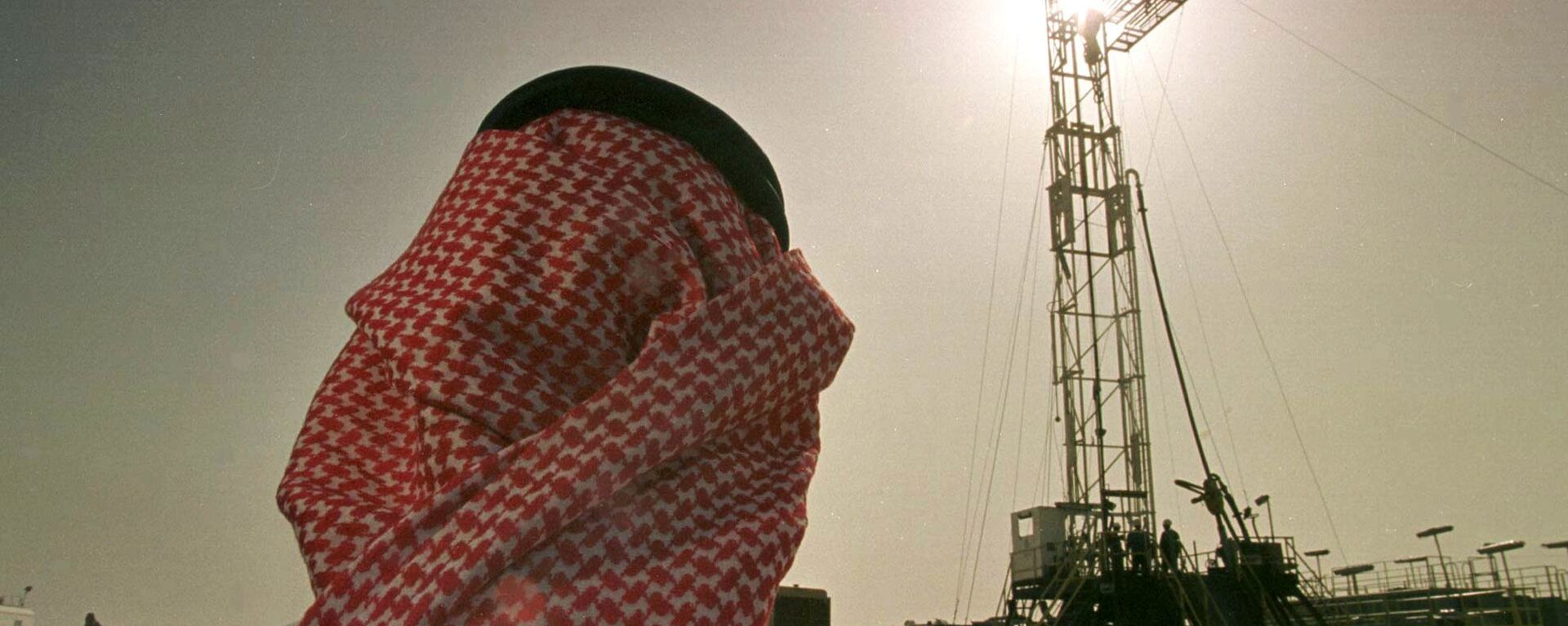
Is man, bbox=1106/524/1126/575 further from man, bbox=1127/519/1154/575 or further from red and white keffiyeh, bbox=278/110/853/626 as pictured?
red and white keffiyeh, bbox=278/110/853/626

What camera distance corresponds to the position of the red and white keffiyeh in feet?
2.14

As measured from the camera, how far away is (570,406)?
0.75m

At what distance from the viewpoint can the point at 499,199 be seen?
0.84m

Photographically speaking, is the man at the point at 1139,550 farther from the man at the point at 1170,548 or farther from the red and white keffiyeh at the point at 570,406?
the red and white keffiyeh at the point at 570,406

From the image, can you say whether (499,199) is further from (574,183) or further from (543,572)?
(543,572)

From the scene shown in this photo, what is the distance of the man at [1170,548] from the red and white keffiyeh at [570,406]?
50.0ft

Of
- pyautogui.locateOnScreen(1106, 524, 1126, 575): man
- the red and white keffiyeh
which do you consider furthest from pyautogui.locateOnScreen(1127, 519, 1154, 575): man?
the red and white keffiyeh

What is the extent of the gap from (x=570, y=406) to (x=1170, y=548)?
15.5m

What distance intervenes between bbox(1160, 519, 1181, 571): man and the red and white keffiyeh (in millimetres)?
15250

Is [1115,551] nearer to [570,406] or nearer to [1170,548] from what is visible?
[1170,548]

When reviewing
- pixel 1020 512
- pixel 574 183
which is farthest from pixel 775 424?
pixel 1020 512

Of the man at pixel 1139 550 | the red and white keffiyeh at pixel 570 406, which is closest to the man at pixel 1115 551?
the man at pixel 1139 550

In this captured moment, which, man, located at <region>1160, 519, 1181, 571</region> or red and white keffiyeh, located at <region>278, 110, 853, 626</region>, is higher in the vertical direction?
man, located at <region>1160, 519, 1181, 571</region>

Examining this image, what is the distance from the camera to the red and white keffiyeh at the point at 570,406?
65cm
